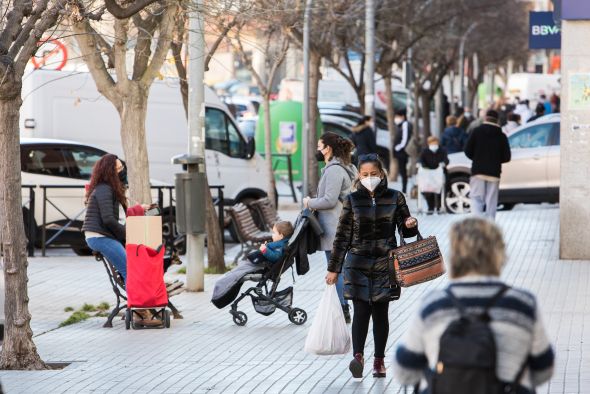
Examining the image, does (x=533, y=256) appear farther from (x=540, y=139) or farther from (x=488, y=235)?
(x=488, y=235)

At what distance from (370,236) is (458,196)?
15.2 metres

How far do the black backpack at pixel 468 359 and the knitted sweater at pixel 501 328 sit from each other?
0.04 m

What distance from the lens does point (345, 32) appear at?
31.9m

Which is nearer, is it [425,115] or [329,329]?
[329,329]

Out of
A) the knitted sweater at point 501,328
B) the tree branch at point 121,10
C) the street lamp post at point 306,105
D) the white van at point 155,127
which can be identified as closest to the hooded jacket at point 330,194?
the tree branch at point 121,10

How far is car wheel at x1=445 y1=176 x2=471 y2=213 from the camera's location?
23.8 m

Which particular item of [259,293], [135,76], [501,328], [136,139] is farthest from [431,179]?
[501,328]

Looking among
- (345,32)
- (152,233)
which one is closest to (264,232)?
(152,233)

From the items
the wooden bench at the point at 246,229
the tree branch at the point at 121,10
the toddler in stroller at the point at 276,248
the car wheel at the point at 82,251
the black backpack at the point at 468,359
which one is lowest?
the car wheel at the point at 82,251

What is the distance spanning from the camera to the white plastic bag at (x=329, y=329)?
9.08m

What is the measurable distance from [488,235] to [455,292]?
0.22 metres

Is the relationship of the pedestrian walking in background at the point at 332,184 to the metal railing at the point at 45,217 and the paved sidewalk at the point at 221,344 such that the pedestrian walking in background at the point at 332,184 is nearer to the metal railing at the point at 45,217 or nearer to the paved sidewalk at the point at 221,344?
the paved sidewalk at the point at 221,344

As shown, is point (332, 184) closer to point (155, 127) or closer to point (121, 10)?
point (121, 10)

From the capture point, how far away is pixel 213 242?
1634 cm
